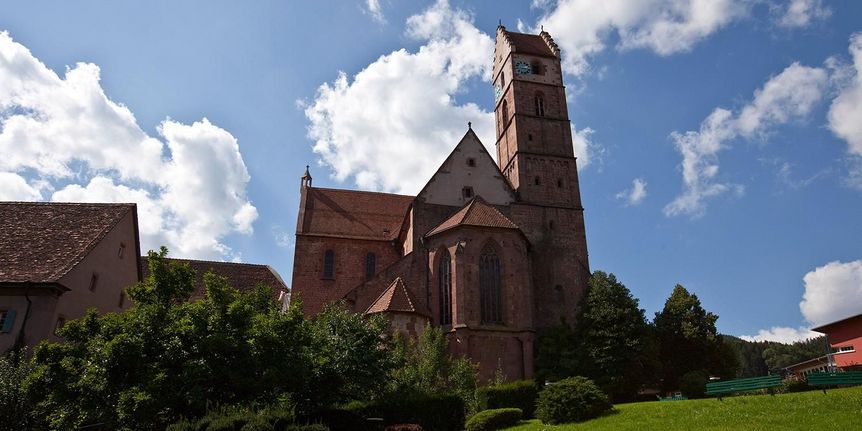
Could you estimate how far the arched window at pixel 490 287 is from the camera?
32.5 meters

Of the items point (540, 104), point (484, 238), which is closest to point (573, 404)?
point (484, 238)

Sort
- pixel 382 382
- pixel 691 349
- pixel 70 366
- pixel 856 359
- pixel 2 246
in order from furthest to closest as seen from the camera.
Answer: pixel 691 349 < pixel 856 359 < pixel 2 246 < pixel 382 382 < pixel 70 366

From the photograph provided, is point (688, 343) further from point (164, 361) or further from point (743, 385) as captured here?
point (164, 361)

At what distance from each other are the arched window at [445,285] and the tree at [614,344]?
795cm

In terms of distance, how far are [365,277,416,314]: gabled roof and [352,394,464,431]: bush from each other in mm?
8583

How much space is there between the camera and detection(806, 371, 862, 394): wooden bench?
1967 centimetres

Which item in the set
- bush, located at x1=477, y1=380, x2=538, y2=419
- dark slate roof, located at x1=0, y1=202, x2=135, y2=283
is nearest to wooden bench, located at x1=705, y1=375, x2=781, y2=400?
bush, located at x1=477, y1=380, x2=538, y2=419

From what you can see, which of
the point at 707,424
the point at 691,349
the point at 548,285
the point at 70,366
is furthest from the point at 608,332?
the point at 70,366

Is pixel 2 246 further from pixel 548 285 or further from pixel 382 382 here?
pixel 548 285

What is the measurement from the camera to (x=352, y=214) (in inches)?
1720

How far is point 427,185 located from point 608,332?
1467cm

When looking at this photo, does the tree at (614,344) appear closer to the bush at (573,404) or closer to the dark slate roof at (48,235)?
the bush at (573,404)

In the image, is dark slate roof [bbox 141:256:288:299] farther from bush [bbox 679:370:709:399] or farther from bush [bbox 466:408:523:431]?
bush [bbox 679:370:709:399]

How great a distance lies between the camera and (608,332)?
3200 centimetres
